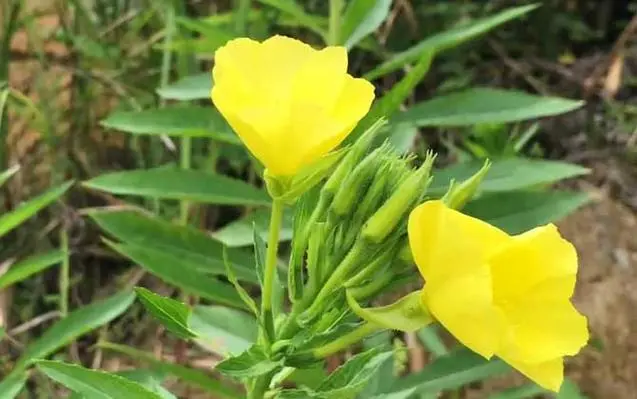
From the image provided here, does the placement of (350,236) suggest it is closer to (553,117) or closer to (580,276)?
(580,276)

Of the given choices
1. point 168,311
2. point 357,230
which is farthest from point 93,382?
point 357,230

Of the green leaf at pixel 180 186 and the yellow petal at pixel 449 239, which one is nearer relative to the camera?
the yellow petal at pixel 449 239

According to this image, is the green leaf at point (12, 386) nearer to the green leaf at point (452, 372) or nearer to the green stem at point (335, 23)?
the green leaf at point (452, 372)

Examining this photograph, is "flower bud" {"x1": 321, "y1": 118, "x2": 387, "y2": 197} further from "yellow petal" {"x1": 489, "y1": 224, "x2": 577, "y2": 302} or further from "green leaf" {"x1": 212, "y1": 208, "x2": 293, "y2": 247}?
"green leaf" {"x1": 212, "y1": 208, "x2": 293, "y2": 247}

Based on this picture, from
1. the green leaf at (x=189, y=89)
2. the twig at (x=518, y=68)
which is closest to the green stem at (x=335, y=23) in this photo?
the green leaf at (x=189, y=89)

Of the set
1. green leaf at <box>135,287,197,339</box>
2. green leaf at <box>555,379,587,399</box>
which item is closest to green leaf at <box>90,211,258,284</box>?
Answer: green leaf at <box>555,379,587,399</box>

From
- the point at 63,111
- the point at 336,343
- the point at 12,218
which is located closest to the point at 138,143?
the point at 63,111
